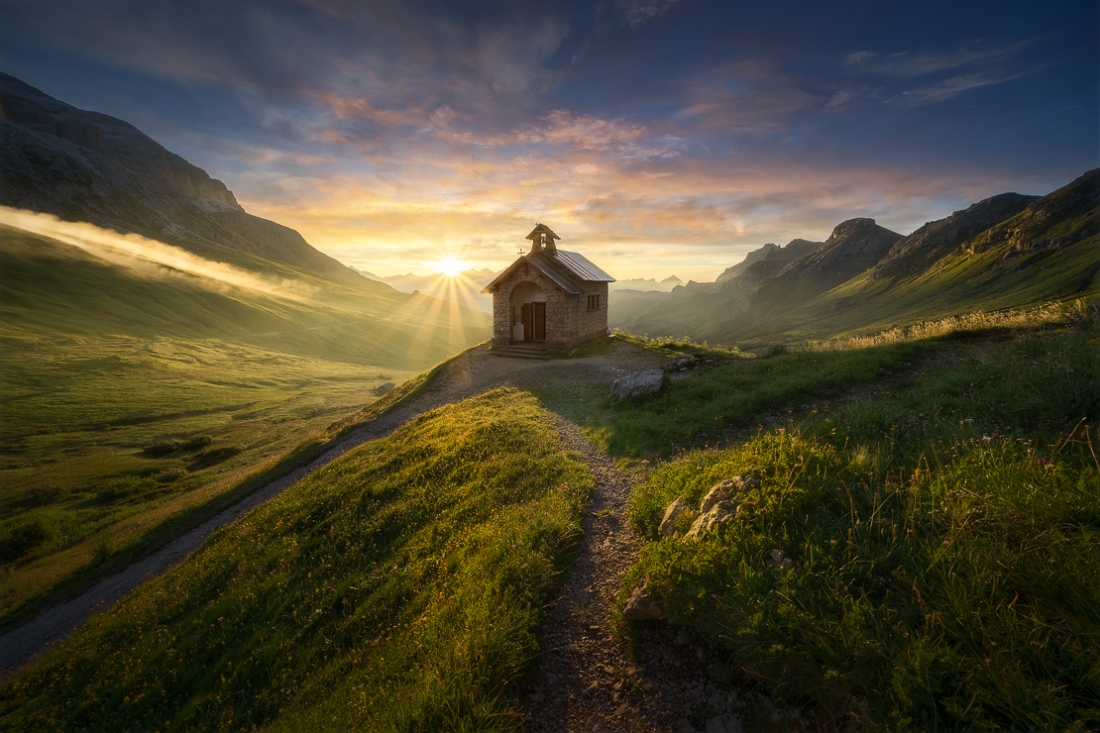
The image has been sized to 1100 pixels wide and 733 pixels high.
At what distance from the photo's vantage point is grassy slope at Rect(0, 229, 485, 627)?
23.5 metres

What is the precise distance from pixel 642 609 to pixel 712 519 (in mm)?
1632

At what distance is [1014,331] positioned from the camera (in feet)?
56.4

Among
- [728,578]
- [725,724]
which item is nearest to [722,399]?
[728,578]

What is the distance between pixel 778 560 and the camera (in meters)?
5.05

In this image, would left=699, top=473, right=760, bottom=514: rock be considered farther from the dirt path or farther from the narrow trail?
the dirt path

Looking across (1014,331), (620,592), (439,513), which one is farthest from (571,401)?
(1014,331)

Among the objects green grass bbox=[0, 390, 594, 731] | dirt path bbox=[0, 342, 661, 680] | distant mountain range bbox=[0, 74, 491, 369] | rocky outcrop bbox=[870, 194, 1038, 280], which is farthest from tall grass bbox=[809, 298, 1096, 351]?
rocky outcrop bbox=[870, 194, 1038, 280]

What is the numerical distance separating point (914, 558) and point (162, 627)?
14.9 metres

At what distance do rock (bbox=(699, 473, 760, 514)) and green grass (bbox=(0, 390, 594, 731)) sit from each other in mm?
2506

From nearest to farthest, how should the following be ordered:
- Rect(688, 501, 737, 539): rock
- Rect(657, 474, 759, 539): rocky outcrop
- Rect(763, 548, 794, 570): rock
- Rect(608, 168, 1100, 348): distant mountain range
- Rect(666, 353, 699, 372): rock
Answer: Rect(763, 548, 794, 570): rock
Rect(688, 501, 737, 539): rock
Rect(657, 474, 759, 539): rocky outcrop
Rect(666, 353, 699, 372): rock
Rect(608, 168, 1100, 348): distant mountain range

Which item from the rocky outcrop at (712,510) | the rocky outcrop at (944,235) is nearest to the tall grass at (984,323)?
the rocky outcrop at (712,510)

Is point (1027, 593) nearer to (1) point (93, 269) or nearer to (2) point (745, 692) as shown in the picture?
(2) point (745, 692)

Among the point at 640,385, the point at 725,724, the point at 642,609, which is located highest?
the point at 640,385

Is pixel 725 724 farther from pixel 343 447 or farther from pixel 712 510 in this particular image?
pixel 343 447
